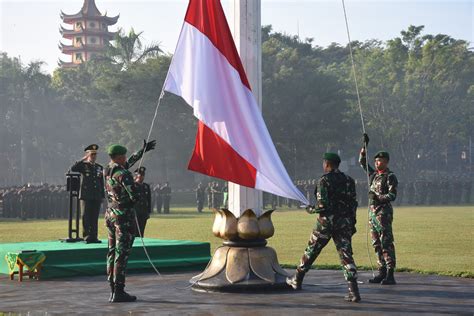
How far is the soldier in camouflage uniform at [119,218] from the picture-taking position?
10.3m

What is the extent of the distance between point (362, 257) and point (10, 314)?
8299mm

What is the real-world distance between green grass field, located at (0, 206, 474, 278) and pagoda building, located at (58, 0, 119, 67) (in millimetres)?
82953

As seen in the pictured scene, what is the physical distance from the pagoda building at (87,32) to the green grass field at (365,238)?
83.0m

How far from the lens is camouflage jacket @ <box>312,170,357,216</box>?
33.9 feet

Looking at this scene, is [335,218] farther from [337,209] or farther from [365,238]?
[365,238]

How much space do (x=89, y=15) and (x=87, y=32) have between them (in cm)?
221

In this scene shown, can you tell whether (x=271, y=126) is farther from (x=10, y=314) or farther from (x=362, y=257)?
(x=10, y=314)

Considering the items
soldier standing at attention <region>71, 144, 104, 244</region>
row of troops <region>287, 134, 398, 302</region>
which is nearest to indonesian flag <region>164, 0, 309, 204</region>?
row of troops <region>287, 134, 398, 302</region>

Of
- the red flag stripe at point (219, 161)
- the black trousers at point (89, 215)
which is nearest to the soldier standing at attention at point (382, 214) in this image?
the red flag stripe at point (219, 161)

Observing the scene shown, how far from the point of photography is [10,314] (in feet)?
31.3

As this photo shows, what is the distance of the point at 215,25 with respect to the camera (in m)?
11.6

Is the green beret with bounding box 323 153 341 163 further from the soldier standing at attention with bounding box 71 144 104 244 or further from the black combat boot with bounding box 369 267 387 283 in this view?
the soldier standing at attention with bounding box 71 144 104 244

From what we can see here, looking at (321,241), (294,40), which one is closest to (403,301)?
(321,241)

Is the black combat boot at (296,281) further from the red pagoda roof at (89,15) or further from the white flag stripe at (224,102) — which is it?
the red pagoda roof at (89,15)
